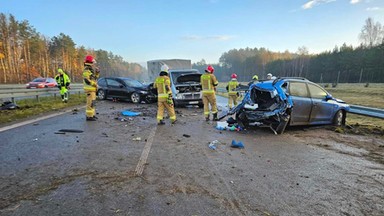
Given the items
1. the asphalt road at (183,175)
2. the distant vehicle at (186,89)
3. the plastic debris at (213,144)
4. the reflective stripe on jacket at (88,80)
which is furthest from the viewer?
the distant vehicle at (186,89)

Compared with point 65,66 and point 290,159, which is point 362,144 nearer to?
point 290,159

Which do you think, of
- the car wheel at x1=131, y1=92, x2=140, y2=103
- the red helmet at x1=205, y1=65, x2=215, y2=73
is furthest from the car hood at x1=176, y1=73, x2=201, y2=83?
the red helmet at x1=205, y1=65, x2=215, y2=73

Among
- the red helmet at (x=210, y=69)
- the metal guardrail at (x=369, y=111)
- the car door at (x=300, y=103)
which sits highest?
the red helmet at (x=210, y=69)

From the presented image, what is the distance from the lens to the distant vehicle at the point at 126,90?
15.8 meters

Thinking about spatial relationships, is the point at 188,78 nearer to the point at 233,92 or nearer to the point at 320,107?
the point at 233,92

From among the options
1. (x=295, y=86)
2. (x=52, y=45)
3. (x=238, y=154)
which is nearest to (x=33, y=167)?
(x=238, y=154)

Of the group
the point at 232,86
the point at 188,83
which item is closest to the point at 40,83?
the point at 188,83

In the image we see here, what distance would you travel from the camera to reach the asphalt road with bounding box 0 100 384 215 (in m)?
2.84

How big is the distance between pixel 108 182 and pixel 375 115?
8.68 metres

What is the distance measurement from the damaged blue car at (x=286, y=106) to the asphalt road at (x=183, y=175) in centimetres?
78

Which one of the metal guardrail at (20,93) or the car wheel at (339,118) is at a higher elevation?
the metal guardrail at (20,93)

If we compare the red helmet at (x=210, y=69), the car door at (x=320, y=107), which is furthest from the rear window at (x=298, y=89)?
the red helmet at (x=210, y=69)

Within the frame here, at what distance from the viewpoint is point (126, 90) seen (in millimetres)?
16172

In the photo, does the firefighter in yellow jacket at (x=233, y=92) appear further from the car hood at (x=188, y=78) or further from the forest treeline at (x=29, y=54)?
the forest treeline at (x=29, y=54)
